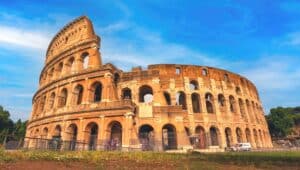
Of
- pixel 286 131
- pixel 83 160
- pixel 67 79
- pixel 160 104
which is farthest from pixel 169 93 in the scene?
pixel 286 131

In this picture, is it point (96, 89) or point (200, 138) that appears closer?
point (200, 138)

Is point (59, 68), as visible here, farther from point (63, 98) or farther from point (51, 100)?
point (63, 98)

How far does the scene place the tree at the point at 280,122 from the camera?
4909 centimetres

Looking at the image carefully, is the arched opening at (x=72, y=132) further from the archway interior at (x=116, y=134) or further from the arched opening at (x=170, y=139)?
the arched opening at (x=170, y=139)

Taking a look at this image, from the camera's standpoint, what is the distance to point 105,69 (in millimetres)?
24641

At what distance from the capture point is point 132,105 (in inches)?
920

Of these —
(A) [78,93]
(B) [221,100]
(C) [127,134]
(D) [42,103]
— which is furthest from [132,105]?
(D) [42,103]

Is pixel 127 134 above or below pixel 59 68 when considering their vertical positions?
below

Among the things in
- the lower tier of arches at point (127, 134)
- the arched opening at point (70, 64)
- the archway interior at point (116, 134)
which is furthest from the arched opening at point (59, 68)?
the archway interior at point (116, 134)

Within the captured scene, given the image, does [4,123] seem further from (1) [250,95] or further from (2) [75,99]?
(1) [250,95]

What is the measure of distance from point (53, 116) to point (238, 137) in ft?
80.7

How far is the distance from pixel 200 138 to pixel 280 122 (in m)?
30.9

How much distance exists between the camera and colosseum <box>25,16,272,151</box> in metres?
23.1

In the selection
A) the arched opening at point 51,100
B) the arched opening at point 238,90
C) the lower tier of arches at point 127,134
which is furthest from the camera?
the arched opening at point 238,90
